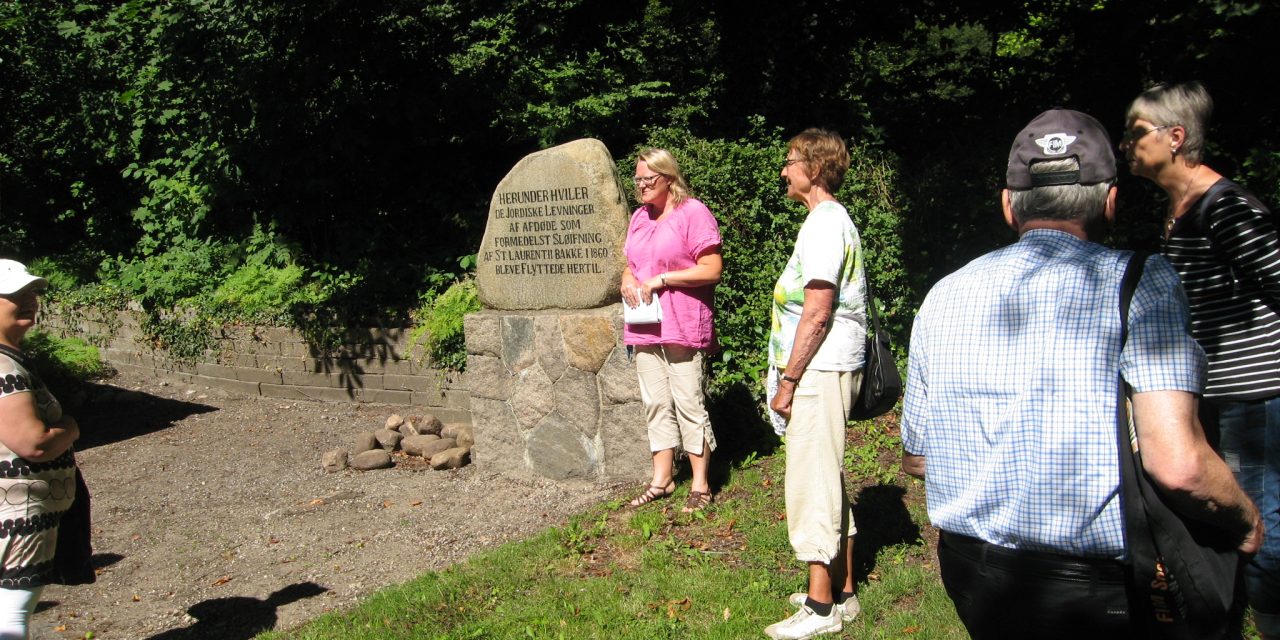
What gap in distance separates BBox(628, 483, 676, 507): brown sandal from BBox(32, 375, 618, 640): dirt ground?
407 millimetres

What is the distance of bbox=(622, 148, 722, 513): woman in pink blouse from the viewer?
5062 mm

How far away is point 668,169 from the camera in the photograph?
5.06 metres

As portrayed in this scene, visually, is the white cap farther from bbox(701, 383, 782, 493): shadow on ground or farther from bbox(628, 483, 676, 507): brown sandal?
bbox(701, 383, 782, 493): shadow on ground

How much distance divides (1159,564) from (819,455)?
1820mm

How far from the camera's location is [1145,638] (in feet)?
6.19

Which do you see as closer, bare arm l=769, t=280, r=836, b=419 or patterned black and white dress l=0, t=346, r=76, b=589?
patterned black and white dress l=0, t=346, r=76, b=589

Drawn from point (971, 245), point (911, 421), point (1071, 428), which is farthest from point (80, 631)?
point (971, 245)

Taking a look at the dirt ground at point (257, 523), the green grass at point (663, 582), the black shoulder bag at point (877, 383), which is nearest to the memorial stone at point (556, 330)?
the dirt ground at point (257, 523)

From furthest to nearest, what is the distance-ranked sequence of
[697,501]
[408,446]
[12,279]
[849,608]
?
[408,446], [697,501], [849,608], [12,279]

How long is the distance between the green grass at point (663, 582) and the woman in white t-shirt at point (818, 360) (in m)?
0.37

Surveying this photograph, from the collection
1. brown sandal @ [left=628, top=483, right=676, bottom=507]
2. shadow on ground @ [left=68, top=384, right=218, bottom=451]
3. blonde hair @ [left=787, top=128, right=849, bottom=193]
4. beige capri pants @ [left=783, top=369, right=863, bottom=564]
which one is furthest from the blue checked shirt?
shadow on ground @ [left=68, top=384, right=218, bottom=451]

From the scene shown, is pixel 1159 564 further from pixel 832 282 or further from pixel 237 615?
pixel 237 615

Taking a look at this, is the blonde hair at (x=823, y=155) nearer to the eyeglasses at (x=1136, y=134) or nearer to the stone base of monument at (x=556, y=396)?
the eyeglasses at (x=1136, y=134)

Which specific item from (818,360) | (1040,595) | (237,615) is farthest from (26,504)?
(1040,595)
